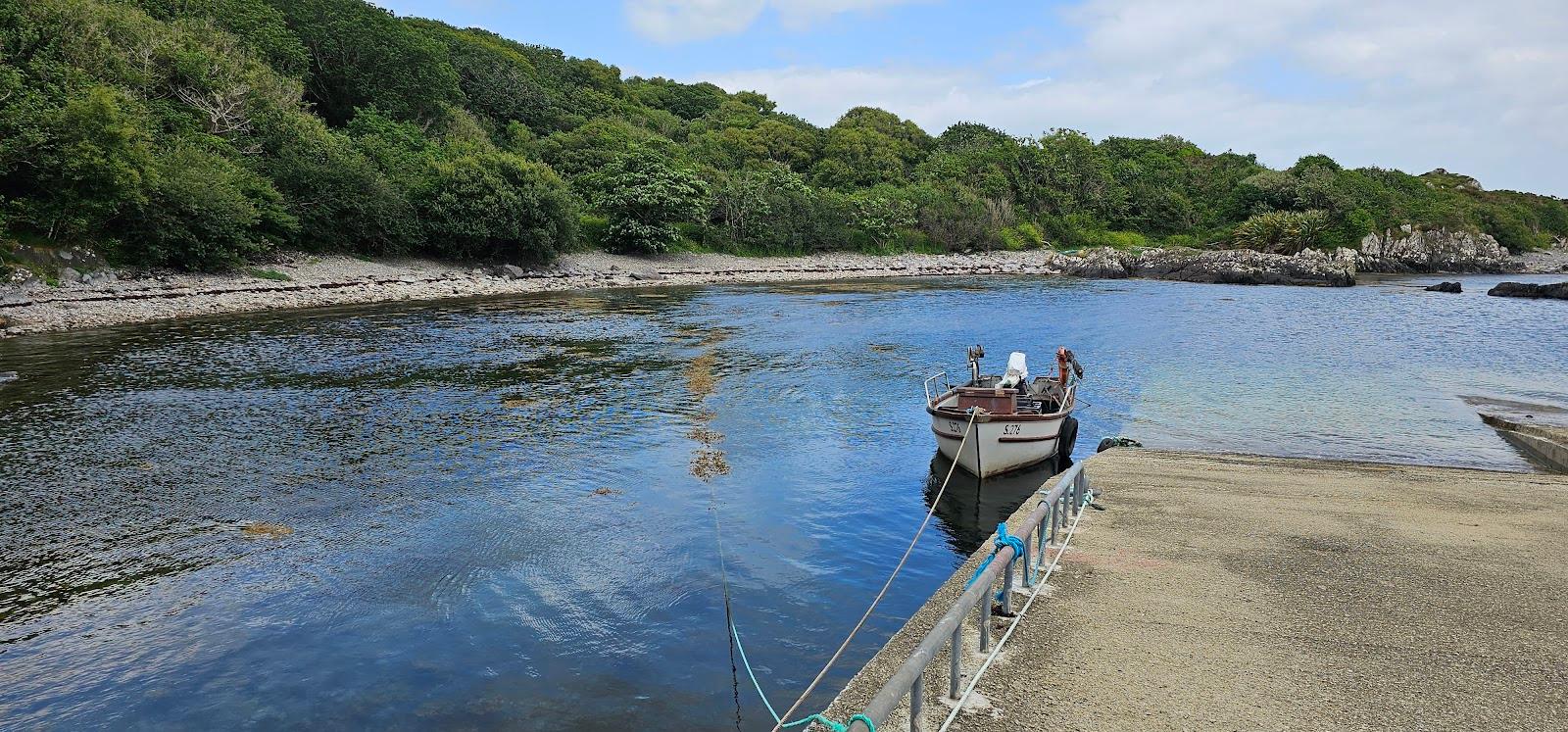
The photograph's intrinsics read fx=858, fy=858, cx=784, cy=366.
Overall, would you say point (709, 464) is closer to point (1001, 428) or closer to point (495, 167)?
point (1001, 428)

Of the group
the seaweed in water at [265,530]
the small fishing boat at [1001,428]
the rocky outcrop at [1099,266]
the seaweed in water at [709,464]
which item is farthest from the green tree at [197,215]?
the rocky outcrop at [1099,266]

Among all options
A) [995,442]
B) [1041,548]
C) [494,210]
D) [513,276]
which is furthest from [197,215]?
[1041,548]

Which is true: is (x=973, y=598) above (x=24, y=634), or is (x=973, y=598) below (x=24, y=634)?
above

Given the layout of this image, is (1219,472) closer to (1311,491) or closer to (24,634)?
(1311,491)

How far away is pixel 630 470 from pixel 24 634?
25.5 feet

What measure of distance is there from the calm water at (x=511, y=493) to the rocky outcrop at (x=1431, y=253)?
6048 cm

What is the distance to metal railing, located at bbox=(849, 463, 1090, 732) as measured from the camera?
163 inches

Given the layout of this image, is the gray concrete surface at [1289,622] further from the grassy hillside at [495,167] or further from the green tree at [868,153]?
the green tree at [868,153]

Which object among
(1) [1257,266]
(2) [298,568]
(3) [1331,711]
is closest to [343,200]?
(2) [298,568]

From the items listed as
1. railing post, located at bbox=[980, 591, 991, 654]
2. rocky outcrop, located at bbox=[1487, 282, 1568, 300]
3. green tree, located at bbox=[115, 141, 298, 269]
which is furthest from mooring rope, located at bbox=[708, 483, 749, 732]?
rocky outcrop, located at bbox=[1487, 282, 1568, 300]

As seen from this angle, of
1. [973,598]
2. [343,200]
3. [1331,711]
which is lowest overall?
[1331,711]

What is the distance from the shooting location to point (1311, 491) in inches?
410

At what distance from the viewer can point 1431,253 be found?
85.5m

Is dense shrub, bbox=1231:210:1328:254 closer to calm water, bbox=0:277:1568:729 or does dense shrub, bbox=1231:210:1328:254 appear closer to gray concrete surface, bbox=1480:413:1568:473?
calm water, bbox=0:277:1568:729
